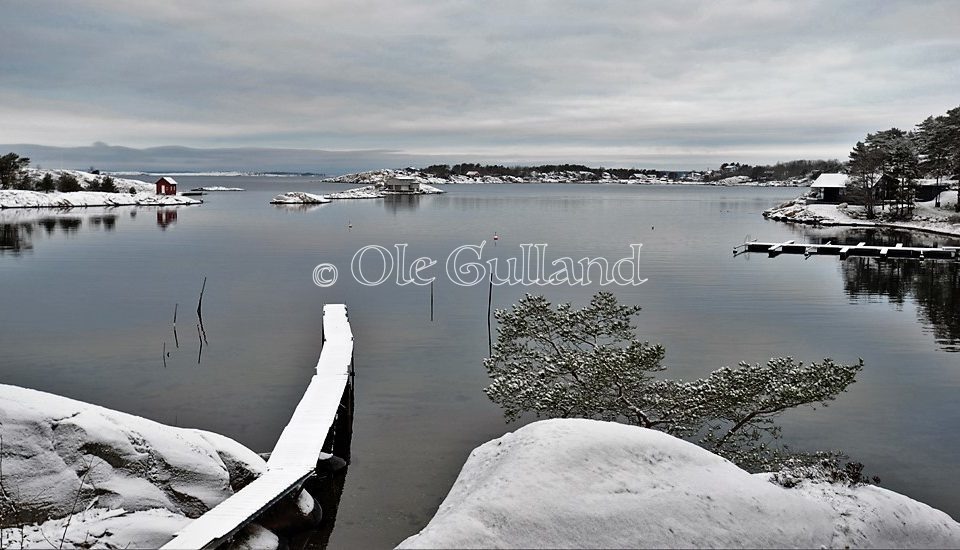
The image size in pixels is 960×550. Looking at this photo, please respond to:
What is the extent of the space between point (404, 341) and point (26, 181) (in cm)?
12963

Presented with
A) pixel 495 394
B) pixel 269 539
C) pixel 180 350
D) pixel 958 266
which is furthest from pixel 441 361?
pixel 958 266

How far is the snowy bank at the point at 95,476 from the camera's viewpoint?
11992 millimetres

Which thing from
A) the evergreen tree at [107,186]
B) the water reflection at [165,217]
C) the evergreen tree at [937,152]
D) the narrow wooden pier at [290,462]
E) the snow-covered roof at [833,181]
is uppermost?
the evergreen tree at [937,152]

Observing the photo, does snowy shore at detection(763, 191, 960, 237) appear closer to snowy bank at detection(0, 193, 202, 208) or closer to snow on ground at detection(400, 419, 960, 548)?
snow on ground at detection(400, 419, 960, 548)

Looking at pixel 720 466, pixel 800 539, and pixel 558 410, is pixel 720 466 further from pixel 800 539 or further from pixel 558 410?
pixel 558 410

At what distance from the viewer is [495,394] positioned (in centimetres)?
1661

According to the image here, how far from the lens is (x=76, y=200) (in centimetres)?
12594

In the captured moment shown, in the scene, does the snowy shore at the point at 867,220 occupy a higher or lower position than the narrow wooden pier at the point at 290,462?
higher

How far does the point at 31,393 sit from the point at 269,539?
521 cm

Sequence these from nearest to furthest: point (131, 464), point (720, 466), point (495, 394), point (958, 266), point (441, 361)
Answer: point (720, 466) < point (131, 464) < point (495, 394) < point (441, 361) < point (958, 266)

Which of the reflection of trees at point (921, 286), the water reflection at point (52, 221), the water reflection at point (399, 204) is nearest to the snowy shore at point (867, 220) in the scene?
the reflection of trees at point (921, 286)

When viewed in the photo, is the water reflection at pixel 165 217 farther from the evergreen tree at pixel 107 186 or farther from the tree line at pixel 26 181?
the evergreen tree at pixel 107 186

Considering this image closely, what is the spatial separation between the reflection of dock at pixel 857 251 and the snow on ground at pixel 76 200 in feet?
354

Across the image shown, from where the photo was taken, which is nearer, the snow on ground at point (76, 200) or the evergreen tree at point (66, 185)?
the snow on ground at point (76, 200)
